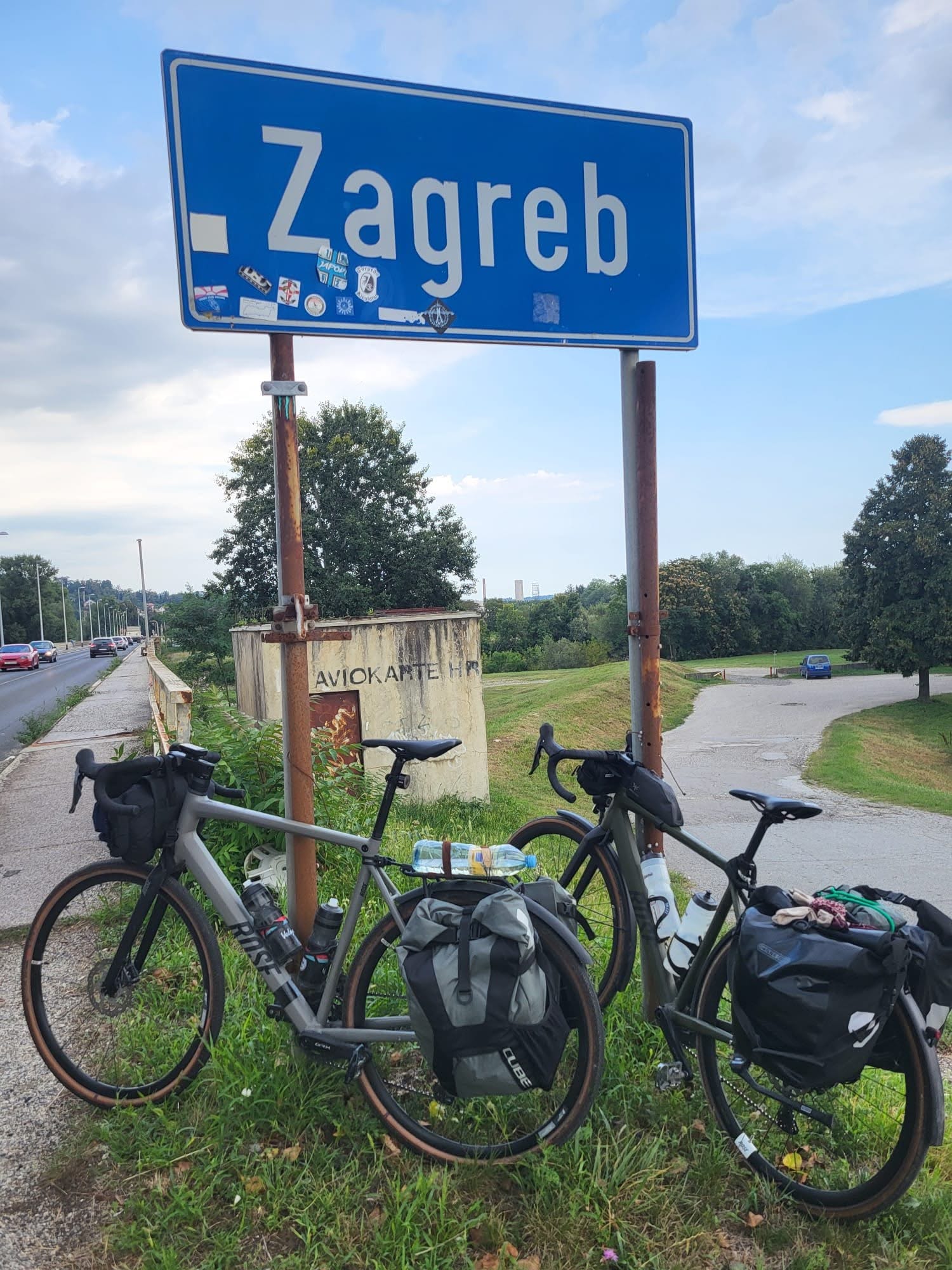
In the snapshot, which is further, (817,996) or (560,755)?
(560,755)

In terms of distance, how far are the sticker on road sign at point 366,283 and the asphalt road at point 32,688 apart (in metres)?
12.8

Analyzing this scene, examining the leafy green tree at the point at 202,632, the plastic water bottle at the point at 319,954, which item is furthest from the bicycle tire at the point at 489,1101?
the leafy green tree at the point at 202,632

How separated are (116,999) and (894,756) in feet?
88.8

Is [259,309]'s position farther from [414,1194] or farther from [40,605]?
[40,605]

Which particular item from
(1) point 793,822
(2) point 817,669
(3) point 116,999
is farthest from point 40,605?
(3) point 116,999

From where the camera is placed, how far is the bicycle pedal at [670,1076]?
8.66 ft

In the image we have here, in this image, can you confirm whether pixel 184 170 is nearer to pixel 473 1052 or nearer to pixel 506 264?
pixel 506 264

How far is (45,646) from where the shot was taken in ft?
174

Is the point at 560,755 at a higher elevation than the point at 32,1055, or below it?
higher

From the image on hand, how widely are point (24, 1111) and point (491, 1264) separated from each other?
1666 mm

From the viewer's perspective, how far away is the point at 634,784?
292 cm

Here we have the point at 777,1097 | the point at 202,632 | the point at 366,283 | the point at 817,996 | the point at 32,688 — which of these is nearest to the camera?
the point at 817,996

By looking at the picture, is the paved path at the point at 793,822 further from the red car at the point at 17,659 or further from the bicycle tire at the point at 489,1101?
the red car at the point at 17,659

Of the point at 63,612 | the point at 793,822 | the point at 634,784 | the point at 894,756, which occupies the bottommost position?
the point at 894,756
